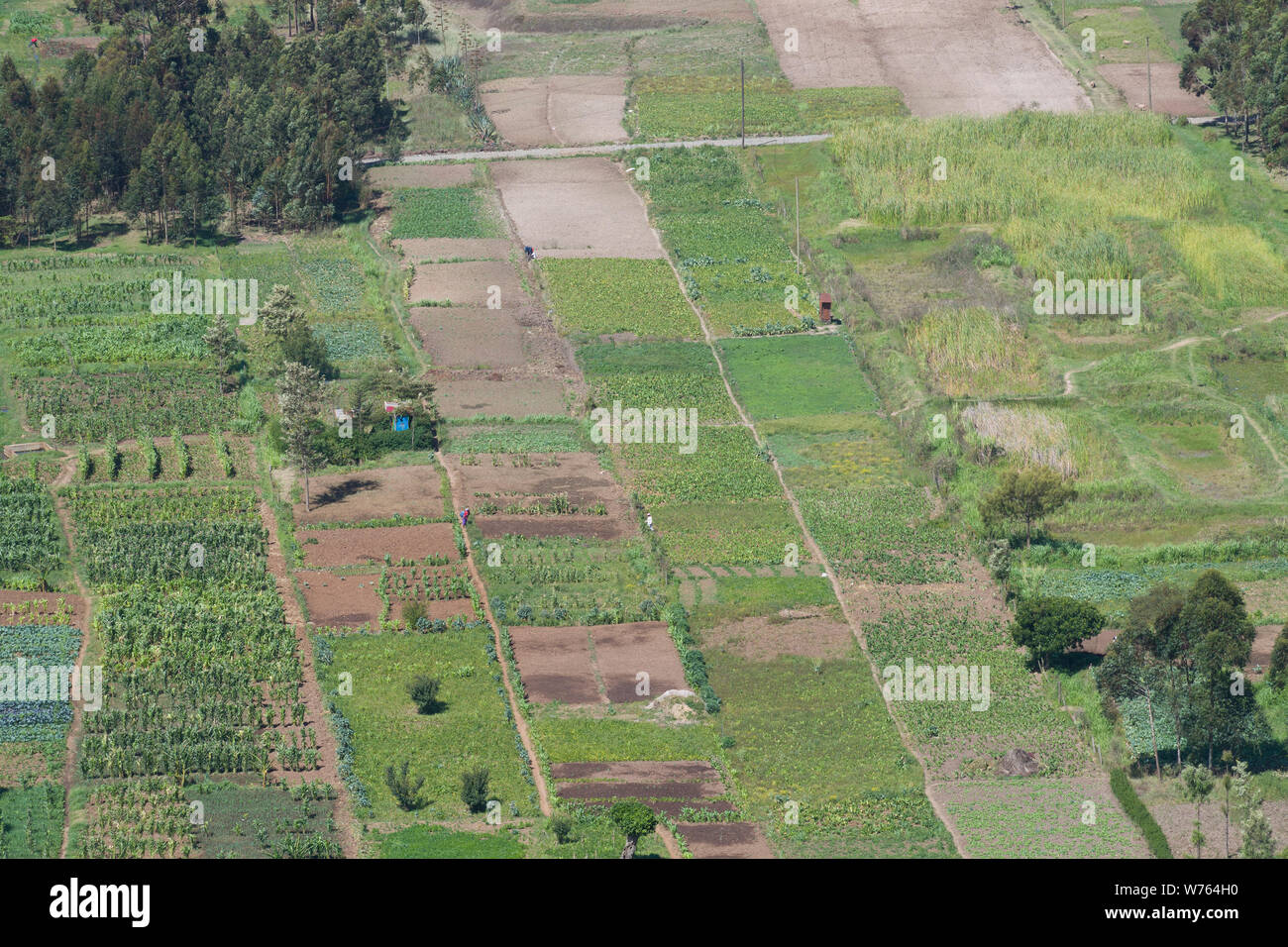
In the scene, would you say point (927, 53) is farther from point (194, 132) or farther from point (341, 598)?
point (341, 598)

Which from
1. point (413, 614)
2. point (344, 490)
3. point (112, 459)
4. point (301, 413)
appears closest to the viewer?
point (413, 614)

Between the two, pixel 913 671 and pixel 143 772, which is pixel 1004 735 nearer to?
pixel 913 671

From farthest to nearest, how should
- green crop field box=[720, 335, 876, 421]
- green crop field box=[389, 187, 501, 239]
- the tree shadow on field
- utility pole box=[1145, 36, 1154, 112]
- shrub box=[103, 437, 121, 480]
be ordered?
utility pole box=[1145, 36, 1154, 112] → green crop field box=[389, 187, 501, 239] → green crop field box=[720, 335, 876, 421] → shrub box=[103, 437, 121, 480] → the tree shadow on field

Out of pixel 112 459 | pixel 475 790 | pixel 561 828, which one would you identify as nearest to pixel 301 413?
pixel 112 459

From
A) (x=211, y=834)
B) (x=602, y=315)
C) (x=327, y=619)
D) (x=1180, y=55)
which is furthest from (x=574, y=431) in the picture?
(x=1180, y=55)

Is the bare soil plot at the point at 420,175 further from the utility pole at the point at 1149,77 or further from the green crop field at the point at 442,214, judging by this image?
the utility pole at the point at 1149,77

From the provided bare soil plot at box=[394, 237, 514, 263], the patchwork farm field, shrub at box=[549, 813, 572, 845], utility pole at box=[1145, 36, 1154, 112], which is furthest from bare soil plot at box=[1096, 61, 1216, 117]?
shrub at box=[549, 813, 572, 845]

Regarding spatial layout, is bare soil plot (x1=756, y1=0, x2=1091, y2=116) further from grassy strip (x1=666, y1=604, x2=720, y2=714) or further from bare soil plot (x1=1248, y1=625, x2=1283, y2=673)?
grassy strip (x1=666, y1=604, x2=720, y2=714)
